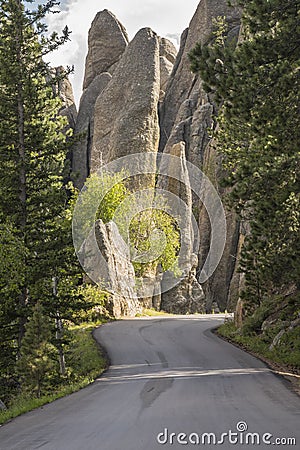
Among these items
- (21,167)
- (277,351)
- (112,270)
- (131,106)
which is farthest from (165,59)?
(277,351)

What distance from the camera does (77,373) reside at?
56.0 feet

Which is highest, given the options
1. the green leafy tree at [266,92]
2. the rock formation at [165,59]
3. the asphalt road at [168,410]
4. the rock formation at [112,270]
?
the rock formation at [165,59]

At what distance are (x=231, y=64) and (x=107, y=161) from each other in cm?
4586

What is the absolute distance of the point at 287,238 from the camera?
14367 mm

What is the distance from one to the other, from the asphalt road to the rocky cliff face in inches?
1267

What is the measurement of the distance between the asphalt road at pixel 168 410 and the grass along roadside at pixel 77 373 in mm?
372

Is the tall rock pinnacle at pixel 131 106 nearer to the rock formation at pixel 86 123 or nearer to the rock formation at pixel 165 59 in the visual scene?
the rock formation at pixel 86 123

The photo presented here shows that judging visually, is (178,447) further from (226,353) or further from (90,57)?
(90,57)

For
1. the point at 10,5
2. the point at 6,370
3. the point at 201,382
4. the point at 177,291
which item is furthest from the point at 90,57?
the point at 201,382

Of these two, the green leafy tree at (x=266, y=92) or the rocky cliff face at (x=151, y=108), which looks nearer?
the green leafy tree at (x=266, y=92)

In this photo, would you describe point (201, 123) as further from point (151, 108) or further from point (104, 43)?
point (104, 43)

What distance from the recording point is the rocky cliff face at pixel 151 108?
48.7 m

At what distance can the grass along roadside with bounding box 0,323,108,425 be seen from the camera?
10516mm

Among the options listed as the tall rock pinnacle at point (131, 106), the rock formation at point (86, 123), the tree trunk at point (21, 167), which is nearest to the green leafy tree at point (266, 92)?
the tree trunk at point (21, 167)
